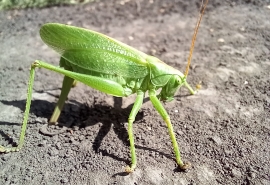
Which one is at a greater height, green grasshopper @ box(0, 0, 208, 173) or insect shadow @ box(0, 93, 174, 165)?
green grasshopper @ box(0, 0, 208, 173)

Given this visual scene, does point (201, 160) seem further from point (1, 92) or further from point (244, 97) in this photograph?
point (1, 92)

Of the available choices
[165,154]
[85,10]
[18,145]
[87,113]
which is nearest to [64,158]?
[18,145]

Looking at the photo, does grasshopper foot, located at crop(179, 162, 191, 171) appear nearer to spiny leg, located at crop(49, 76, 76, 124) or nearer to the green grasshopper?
the green grasshopper

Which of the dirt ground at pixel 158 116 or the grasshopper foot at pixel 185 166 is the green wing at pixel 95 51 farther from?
the grasshopper foot at pixel 185 166

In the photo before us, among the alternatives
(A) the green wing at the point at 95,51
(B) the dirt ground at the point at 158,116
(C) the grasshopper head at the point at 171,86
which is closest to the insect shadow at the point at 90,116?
(B) the dirt ground at the point at 158,116

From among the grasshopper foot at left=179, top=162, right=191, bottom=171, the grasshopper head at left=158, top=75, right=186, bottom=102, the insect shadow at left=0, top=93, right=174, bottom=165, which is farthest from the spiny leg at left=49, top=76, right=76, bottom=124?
the grasshopper foot at left=179, top=162, right=191, bottom=171
